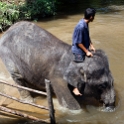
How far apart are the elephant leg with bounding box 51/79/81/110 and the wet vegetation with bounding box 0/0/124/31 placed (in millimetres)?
5422

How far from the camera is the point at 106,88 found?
167 inches

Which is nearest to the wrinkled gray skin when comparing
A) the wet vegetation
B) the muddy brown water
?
the muddy brown water

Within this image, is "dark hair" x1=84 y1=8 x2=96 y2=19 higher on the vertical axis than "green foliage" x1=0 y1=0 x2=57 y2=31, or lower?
higher

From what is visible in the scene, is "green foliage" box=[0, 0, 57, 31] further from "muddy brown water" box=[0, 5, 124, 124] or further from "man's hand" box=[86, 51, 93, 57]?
"man's hand" box=[86, 51, 93, 57]

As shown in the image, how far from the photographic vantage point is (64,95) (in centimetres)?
445

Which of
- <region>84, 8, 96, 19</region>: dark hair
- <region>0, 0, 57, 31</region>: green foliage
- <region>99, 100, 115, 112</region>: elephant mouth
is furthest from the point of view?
<region>0, 0, 57, 31</region>: green foliage

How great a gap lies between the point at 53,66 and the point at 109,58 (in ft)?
9.17

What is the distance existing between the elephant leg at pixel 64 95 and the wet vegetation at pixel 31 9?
5.42m

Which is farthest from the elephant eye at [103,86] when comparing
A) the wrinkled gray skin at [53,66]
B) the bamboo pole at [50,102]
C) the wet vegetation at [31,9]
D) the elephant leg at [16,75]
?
the wet vegetation at [31,9]

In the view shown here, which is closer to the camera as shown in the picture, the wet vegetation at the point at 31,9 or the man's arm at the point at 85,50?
the man's arm at the point at 85,50

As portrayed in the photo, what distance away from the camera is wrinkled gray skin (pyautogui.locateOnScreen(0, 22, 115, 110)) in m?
4.21

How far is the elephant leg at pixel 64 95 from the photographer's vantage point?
4422 mm

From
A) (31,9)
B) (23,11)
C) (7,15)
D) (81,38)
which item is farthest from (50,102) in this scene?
(31,9)

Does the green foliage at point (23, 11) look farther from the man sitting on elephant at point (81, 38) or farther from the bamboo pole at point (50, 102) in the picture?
the bamboo pole at point (50, 102)
